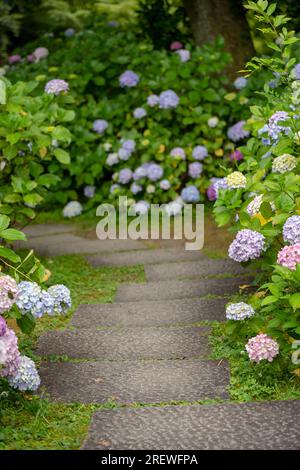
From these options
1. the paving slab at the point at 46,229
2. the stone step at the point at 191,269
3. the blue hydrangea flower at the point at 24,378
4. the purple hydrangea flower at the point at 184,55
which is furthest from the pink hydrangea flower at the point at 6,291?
the purple hydrangea flower at the point at 184,55

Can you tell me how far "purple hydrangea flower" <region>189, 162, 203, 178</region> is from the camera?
596cm

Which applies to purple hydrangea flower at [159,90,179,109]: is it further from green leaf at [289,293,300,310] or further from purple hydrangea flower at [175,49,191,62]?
green leaf at [289,293,300,310]

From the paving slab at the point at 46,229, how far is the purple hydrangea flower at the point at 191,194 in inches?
33.0

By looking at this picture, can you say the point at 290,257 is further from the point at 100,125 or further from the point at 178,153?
the point at 100,125

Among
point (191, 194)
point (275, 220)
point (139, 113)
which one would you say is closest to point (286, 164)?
point (275, 220)

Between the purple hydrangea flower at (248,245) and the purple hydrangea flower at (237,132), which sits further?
the purple hydrangea flower at (237,132)

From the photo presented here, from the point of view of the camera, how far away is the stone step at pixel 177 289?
400 centimetres

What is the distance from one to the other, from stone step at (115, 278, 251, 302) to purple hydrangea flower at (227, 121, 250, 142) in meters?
1.98

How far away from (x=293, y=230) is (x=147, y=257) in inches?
85.0

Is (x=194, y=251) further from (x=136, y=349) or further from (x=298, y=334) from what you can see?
(x=298, y=334)

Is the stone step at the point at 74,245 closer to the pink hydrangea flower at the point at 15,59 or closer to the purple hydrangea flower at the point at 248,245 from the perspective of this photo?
the purple hydrangea flower at the point at 248,245

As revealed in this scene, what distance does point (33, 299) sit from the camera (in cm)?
271

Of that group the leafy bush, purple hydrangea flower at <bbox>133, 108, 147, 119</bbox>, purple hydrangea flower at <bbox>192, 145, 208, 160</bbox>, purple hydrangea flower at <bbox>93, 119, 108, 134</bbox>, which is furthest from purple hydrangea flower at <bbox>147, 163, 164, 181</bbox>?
the leafy bush

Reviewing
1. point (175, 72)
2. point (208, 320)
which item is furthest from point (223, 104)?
point (208, 320)
